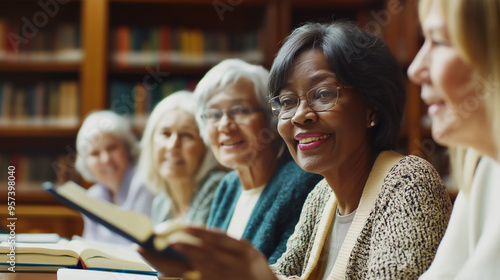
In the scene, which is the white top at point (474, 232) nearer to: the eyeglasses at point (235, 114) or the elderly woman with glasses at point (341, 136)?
the elderly woman with glasses at point (341, 136)

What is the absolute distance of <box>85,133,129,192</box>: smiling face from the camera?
3.04 metres

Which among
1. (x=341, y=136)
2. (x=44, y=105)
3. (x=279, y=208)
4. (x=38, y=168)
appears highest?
(x=341, y=136)

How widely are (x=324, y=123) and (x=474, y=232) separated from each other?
49cm

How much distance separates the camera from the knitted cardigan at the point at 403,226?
97 centimetres

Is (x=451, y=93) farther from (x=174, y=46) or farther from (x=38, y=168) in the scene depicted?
(x=38, y=168)

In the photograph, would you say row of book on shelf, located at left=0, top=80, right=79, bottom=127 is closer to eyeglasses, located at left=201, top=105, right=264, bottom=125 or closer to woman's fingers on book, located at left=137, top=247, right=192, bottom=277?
eyeglasses, located at left=201, top=105, right=264, bottom=125

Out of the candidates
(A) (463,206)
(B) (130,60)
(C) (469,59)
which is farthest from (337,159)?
(B) (130,60)

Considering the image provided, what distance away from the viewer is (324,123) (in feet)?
4.11

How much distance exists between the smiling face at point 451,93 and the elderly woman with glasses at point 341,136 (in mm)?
311

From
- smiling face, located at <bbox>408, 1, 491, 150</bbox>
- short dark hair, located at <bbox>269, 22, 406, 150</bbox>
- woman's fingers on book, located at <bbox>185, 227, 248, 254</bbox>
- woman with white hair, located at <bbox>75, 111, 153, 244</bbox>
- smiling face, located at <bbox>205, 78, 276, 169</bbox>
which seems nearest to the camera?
smiling face, located at <bbox>408, 1, 491, 150</bbox>

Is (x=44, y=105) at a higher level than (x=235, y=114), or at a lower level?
lower

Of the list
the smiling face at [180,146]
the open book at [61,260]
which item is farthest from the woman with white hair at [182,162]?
the open book at [61,260]

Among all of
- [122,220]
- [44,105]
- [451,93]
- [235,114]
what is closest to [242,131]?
[235,114]

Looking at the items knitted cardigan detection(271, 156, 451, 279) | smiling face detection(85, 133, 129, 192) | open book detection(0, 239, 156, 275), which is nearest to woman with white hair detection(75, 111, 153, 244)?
smiling face detection(85, 133, 129, 192)
